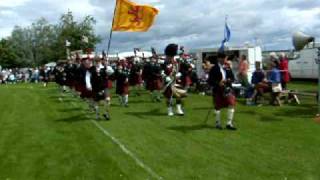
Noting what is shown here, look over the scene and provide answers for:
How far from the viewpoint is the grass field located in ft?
33.2

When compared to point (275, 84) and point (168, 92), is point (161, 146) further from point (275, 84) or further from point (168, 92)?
point (275, 84)

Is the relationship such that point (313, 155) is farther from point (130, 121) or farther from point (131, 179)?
point (130, 121)

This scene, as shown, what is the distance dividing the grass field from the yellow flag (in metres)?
3.03

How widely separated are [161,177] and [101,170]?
1.31 m

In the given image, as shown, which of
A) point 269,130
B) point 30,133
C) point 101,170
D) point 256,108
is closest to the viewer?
point 101,170

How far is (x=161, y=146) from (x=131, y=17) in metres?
9.30

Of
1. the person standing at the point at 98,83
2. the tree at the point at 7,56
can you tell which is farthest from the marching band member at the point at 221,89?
the tree at the point at 7,56

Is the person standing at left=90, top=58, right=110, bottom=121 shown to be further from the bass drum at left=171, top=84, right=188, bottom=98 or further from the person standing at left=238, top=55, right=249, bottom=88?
the person standing at left=238, top=55, right=249, bottom=88

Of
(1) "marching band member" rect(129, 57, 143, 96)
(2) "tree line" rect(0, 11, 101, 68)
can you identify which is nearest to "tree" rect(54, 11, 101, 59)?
(2) "tree line" rect(0, 11, 101, 68)

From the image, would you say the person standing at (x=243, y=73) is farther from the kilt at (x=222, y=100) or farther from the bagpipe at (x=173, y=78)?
the kilt at (x=222, y=100)

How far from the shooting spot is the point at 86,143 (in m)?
13.5

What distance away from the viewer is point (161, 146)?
12508 millimetres

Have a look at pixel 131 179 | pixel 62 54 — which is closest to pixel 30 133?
pixel 131 179

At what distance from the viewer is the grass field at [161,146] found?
10.1 metres
